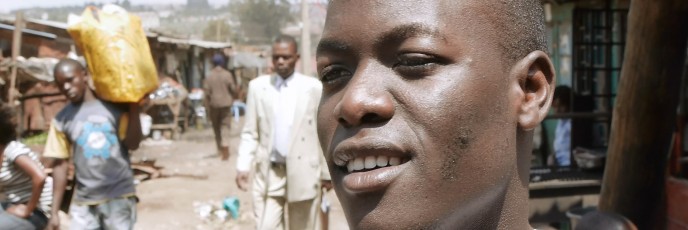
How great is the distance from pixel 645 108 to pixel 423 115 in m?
2.38

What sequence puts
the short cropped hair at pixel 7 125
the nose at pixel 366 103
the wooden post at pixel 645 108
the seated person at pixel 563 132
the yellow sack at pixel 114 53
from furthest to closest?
the seated person at pixel 563 132
the short cropped hair at pixel 7 125
the yellow sack at pixel 114 53
the wooden post at pixel 645 108
the nose at pixel 366 103

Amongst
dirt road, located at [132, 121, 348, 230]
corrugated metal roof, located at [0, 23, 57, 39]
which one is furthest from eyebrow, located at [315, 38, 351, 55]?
corrugated metal roof, located at [0, 23, 57, 39]

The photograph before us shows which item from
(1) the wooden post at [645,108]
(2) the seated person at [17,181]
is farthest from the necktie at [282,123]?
(1) the wooden post at [645,108]

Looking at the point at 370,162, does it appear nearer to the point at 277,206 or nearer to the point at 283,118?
the point at 283,118

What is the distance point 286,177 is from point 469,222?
3427 millimetres

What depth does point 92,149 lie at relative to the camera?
4.30m

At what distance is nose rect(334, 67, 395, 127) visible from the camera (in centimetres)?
138

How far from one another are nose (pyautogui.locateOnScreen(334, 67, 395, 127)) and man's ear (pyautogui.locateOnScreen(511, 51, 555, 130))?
291mm

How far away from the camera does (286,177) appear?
190 inches

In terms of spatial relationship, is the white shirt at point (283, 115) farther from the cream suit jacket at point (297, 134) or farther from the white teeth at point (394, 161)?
the white teeth at point (394, 161)

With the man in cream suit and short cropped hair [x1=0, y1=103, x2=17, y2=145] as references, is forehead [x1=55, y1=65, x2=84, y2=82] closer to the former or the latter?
short cropped hair [x1=0, y1=103, x2=17, y2=145]

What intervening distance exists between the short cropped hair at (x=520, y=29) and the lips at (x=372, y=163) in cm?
31

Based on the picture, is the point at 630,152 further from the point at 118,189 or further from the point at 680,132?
the point at 118,189

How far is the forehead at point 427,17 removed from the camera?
55.6 inches
